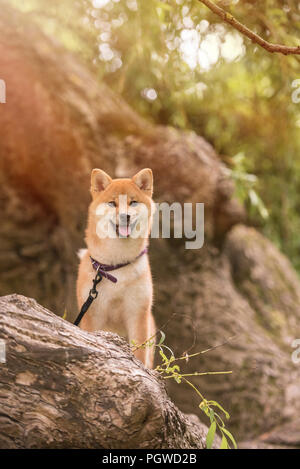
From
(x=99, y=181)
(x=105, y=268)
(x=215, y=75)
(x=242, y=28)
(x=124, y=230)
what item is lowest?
(x=105, y=268)

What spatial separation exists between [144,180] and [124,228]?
0.66 feet

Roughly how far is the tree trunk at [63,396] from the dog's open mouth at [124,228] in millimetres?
466

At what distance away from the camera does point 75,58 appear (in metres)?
4.28

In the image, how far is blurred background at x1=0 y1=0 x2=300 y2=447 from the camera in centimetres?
348

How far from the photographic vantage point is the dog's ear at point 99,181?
5.34 ft

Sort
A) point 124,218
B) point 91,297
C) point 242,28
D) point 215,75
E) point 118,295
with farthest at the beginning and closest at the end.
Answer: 1. point 215,75
2. point 118,295
3. point 91,297
4. point 124,218
5. point 242,28

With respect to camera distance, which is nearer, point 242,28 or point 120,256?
point 242,28

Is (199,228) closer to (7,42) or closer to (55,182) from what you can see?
(55,182)

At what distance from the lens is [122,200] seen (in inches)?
64.6

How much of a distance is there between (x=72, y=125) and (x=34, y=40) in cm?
93

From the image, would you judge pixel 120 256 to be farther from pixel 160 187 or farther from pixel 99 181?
pixel 160 187

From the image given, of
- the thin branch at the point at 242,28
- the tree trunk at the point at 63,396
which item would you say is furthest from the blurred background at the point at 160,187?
the tree trunk at the point at 63,396

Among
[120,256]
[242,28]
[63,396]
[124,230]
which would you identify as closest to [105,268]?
[120,256]

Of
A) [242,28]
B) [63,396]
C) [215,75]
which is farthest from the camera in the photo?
[215,75]
